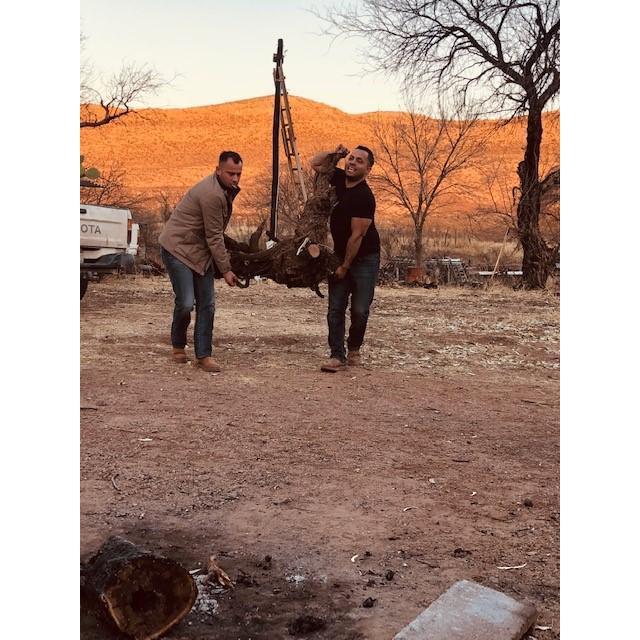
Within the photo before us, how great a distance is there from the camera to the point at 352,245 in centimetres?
595

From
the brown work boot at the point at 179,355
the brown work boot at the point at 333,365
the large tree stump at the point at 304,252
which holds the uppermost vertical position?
the large tree stump at the point at 304,252

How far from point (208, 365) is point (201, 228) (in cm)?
104

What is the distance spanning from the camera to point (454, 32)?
14.2 metres

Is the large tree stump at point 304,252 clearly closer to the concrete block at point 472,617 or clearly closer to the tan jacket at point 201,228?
the tan jacket at point 201,228

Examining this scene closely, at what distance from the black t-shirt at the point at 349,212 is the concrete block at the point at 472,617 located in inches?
147

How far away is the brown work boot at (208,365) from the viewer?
6129 millimetres

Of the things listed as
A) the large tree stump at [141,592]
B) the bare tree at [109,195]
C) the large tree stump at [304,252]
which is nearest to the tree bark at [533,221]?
the bare tree at [109,195]

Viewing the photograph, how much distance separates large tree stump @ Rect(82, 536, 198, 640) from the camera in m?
2.39

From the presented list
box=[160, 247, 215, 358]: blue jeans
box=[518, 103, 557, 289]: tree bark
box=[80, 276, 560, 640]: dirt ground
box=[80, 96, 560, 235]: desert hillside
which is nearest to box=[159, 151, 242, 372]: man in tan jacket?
box=[160, 247, 215, 358]: blue jeans

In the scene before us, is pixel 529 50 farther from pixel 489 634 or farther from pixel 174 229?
pixel 489 634

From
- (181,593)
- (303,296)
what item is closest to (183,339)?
(181,593)

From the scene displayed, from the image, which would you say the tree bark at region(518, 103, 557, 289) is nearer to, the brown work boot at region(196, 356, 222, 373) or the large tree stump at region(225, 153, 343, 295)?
the large tree stump at region(225, 153, 343, 295)
